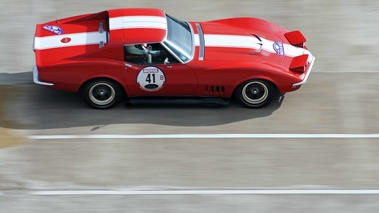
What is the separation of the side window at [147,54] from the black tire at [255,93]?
117cm

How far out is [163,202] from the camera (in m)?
9.14

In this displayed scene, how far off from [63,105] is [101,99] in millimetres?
686

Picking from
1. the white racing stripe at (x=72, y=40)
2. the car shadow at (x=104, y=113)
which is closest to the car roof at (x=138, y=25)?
the white racing stripe at (x=72, y=40)

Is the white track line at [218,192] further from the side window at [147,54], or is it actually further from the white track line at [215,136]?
the side window at [147,54]

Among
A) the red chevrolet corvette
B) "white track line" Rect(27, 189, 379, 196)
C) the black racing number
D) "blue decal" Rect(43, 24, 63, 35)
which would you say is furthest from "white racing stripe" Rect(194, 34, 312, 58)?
"white track line" Rect(27, 189, 379, 196)

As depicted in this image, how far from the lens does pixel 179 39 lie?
10.9 m

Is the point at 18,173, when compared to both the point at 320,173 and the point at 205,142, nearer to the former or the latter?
the point at 205,142

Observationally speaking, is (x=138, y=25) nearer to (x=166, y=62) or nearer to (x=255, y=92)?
(x=166, y=62)

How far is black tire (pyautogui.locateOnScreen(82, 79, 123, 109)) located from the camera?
35.3ft

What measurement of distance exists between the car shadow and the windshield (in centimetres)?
91

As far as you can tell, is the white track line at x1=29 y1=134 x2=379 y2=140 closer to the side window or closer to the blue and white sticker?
the blue and white sticker

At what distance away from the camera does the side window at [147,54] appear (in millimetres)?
10531

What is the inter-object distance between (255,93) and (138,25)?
213 centimetres

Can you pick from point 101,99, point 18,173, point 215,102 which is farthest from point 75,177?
point 215,102
